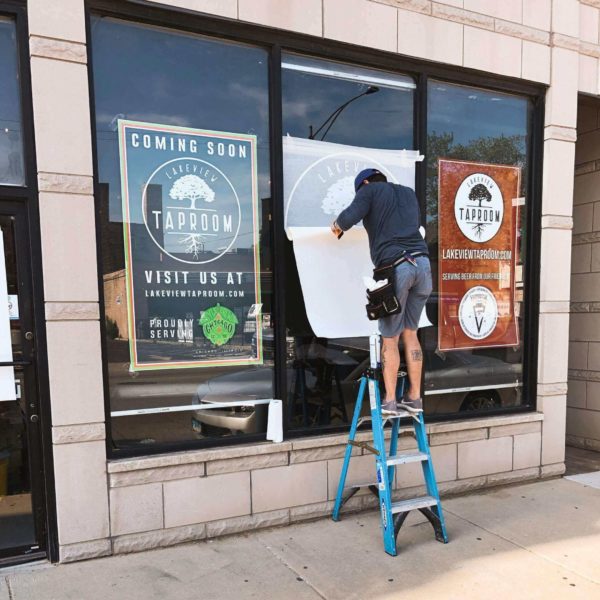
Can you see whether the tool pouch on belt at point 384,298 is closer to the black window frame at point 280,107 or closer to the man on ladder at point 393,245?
the man on ladder at point 393,245

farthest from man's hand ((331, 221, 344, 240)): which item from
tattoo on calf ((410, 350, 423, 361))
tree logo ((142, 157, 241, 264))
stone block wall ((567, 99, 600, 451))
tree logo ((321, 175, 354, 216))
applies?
stone block wall ((567, 99, 600, 451))

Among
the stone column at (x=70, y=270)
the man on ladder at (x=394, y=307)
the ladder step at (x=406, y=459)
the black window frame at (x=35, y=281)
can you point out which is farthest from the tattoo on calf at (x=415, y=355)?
the black window frame at (x=35, y=281)

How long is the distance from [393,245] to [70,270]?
83.1 inches

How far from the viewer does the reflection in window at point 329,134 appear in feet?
12.5

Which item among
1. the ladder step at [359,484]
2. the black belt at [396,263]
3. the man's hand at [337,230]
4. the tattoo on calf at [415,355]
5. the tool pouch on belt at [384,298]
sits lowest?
the ladder step at [359,484]

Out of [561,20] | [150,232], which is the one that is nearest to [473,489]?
[150,232]

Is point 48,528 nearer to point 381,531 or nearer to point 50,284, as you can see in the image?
point 50,284

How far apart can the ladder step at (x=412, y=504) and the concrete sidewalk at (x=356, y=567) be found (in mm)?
285

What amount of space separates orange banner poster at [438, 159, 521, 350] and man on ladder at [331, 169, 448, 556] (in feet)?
3.00

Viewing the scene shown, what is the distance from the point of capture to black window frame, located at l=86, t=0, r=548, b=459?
10.8 feet

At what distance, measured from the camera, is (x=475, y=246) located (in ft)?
14.7

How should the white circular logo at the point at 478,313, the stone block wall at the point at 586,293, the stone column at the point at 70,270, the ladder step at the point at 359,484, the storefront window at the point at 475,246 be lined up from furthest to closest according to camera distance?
the stone block wall at the point at 586,293 < the white circular logo at the point at 478,313 < the storefront window at the point at 475,246 < the ladder step at the point at 359,484 < the stone column at the point at 70,270

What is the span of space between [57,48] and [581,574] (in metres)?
4.51

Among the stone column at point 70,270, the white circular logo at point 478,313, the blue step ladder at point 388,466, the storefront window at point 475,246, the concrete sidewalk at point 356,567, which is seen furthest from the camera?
the white circular logo at point 478,313
